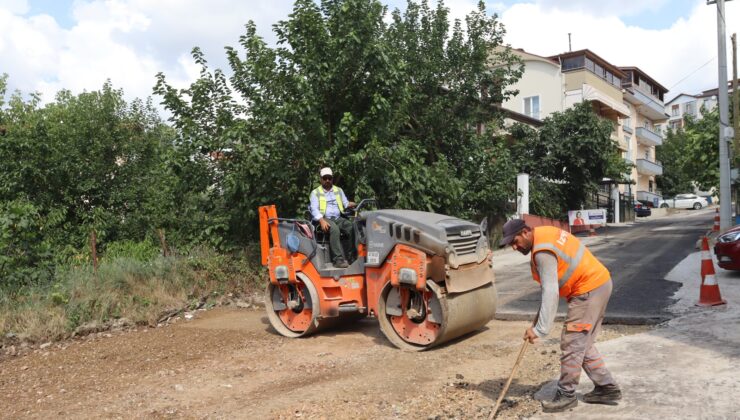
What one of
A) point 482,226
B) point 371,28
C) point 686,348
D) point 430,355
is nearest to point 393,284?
point 430,355

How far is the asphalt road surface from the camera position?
26.3ft

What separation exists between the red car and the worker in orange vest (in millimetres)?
7317

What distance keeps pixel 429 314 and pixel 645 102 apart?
1905 inches

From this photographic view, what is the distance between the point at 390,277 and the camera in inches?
269

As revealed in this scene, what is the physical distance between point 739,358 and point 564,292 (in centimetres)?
214

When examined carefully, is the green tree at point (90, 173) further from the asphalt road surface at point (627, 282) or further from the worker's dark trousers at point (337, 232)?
the asphalt road surface at point (627, 282)

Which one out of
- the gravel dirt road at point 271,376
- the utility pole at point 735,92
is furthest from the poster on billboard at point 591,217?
the gravel dirt road at point 271,376

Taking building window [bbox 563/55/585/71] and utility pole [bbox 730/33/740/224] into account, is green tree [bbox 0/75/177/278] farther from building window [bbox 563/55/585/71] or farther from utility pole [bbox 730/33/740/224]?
building window [bbox 563/55/585/71]

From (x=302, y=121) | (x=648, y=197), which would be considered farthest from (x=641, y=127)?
(x=302, y=121)

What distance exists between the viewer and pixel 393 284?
6.74m

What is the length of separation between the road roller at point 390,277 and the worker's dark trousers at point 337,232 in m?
0.12

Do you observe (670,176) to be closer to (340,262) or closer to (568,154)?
(568,154)

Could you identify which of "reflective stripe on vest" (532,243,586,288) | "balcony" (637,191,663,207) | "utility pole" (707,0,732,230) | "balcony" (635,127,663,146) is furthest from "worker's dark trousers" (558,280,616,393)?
"balcony" (637,191,663,207)

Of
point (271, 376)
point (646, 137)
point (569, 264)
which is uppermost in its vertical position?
point (646, 137)
